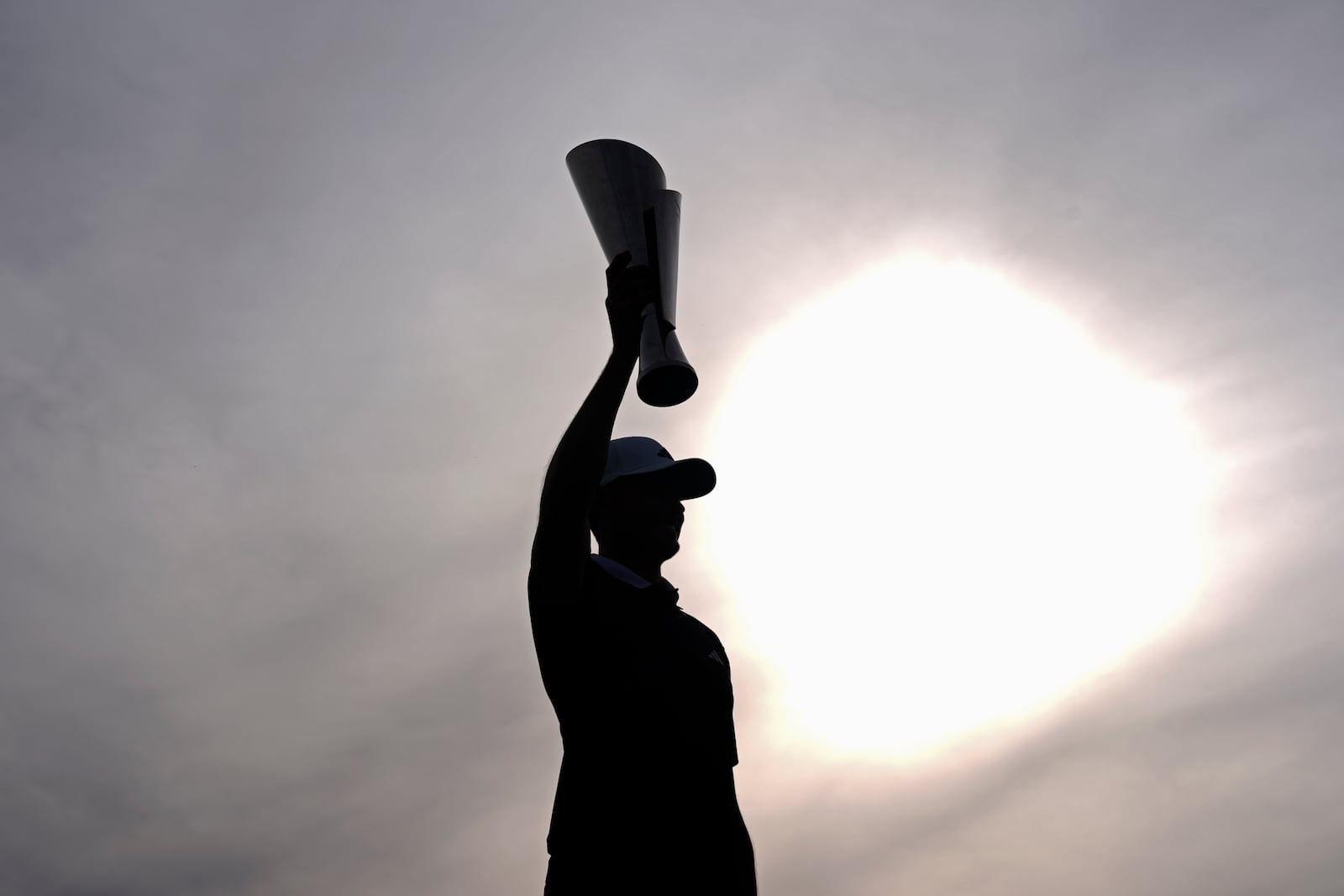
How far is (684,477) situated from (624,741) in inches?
65.7

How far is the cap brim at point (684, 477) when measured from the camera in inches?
249

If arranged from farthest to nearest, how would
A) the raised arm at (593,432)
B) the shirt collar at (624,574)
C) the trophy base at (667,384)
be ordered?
the shirt collar at (624,574) → the trophy base at (667,384) → the raised arm at (593,432)

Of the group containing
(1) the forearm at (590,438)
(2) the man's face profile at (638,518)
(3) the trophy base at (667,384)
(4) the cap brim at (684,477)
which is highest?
(4) the cap brim at (684,477)

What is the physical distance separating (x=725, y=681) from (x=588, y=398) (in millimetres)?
1965

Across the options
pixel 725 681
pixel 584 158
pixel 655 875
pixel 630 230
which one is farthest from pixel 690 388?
pixel 655 875

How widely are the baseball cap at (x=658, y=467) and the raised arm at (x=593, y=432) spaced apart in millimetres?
1247

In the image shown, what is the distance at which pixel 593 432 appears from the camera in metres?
4.90

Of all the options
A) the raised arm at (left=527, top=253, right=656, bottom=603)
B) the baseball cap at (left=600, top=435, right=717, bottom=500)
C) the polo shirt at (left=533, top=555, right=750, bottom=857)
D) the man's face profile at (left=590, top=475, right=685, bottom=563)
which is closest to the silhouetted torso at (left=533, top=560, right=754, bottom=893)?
the polo shirt at (left=533, top=555, right=750, bottom=857)

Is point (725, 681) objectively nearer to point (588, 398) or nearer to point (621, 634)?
point (621, 634)

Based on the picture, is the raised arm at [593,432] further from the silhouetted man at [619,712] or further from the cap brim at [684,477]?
the cap brim at [684,477]

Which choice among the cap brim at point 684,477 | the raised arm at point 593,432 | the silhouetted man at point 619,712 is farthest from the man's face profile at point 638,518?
the raised arm at point 593,432

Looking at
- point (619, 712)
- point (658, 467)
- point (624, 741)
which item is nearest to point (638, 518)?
point (658, 467)

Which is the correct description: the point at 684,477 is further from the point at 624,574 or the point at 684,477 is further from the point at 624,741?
the point at 624,741

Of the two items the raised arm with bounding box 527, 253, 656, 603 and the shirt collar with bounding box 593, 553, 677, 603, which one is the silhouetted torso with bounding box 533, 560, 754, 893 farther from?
the raised arm with bounding box 527, 253, 656, 603
